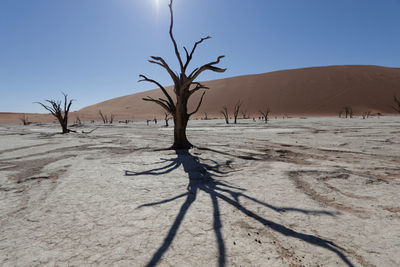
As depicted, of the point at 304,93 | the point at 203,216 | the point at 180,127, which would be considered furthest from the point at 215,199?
the point at 304,93

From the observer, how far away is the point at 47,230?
1464 millimetres

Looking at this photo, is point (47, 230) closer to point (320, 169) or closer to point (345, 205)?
point (345, 205)

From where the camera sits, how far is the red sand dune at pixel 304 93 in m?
36.5

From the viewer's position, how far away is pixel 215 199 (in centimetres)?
194

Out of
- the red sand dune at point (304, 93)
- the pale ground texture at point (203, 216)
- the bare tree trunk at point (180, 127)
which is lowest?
the pale ground texture at point (203, 216)

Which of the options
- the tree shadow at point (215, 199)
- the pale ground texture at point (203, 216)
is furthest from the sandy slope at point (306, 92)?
the pale ground texture at point (203, 216)

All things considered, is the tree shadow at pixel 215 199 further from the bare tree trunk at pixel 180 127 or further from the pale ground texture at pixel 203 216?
the bare tree trunk at pixel 180 127

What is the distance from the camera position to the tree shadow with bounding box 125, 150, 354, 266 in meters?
1.26

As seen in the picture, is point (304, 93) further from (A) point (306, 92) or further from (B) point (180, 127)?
(B) point (180, 127)

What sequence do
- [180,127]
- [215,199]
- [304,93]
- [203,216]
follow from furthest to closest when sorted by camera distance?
1. [304,93]
2. [180,127]
3. [215,199]
4. [203,216]

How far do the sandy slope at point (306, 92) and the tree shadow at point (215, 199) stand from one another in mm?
35680

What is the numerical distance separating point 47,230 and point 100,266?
63cm

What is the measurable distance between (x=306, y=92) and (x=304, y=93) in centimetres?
50

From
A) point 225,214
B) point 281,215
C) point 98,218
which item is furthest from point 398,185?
point 98,218
